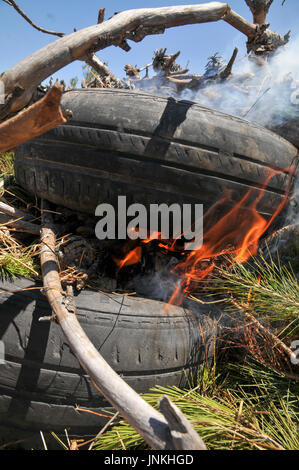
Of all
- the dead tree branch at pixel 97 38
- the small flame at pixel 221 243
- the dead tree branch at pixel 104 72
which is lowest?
the small flame at pixel 221 243

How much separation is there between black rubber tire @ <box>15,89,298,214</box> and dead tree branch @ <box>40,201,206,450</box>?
1.70 feet

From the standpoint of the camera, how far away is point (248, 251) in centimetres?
166

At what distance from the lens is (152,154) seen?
1.35 m

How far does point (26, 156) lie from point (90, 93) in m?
0.45

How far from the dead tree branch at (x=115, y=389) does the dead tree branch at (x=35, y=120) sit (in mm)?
546

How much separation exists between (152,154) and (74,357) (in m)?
0.88

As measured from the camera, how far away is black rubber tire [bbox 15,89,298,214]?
1363mm

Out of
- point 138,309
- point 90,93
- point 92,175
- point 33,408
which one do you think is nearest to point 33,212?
point 92,175

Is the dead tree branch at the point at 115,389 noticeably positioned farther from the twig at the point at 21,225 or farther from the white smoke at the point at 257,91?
the white smoke at the point at 257,91

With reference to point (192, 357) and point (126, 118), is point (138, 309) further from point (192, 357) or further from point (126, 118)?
point (126, 118)

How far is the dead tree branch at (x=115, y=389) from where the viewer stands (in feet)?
2.22

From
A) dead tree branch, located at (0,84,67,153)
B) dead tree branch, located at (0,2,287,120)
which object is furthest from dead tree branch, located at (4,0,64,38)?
dead tree branch, located at (0,84,67,153)

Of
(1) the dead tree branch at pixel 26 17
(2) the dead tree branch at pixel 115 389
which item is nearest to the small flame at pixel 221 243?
(2) the dead tree branch at pixel 115 389

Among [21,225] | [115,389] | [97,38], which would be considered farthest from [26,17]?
[115,389]
